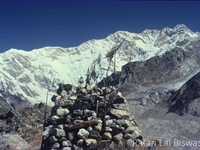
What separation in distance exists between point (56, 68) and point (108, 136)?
17770 cm

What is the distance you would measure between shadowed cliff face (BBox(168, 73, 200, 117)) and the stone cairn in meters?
43.1

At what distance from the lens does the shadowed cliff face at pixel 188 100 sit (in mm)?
57031

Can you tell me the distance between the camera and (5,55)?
598 feet

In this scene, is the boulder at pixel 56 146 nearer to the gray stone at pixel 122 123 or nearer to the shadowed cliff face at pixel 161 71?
the gray stone at pixel 122 123

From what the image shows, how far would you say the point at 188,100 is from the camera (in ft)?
204

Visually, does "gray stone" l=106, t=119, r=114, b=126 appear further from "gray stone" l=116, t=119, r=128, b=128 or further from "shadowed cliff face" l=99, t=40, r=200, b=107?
"shadowed cliff face" l=99, t=40, r=200, b=107

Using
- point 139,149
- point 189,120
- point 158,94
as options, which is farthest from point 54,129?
point 158,94

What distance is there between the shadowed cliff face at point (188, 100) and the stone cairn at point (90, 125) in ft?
142

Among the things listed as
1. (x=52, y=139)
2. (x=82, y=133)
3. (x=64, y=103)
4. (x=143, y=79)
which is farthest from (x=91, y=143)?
(x=143, y=79)

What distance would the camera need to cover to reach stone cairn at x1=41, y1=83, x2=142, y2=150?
11.5 meters

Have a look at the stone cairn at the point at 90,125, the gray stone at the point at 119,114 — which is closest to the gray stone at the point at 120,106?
the stone cairn at the point at 90,125

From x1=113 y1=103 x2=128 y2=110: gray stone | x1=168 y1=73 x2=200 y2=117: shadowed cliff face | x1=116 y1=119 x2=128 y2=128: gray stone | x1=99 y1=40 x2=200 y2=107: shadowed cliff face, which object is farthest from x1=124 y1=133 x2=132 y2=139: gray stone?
x1=99 y1=40 x2=200 y2=107: shadowed cliff face

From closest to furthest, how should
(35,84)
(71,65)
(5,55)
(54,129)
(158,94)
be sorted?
(54,129), (158,94), (35,84), (5,55), (71,65)

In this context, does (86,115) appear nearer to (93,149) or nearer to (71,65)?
(93,149)
